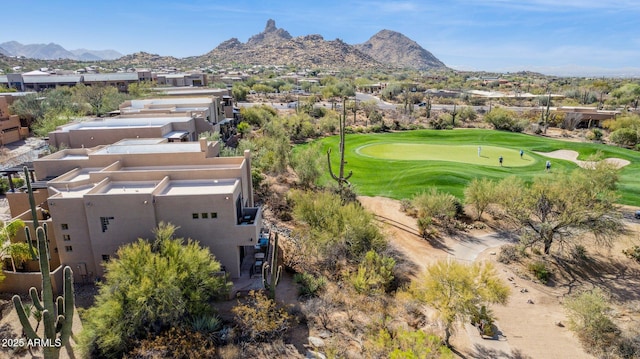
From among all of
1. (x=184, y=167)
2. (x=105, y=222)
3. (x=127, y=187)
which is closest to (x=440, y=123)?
(x=184, y=167)

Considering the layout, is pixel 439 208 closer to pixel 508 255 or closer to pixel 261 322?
pixel 508 255

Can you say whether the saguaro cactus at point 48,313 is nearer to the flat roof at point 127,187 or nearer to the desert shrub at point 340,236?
the flat roof at point 127,187

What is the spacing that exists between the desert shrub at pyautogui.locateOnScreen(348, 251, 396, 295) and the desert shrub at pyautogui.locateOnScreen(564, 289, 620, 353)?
8550mm

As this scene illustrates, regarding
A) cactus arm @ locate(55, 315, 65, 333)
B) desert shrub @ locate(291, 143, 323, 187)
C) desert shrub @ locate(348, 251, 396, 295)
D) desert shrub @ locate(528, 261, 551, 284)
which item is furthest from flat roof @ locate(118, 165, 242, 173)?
desert shrub @ locate(528, 261, 551, 284)

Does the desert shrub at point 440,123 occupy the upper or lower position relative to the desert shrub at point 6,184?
upper

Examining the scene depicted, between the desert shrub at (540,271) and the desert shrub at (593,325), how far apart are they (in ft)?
13.6

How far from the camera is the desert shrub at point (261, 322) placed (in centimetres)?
1631

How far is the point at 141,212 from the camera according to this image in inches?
748

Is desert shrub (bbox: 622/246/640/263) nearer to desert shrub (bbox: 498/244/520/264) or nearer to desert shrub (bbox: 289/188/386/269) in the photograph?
desert shrub (bbox: 498/244/520/264)

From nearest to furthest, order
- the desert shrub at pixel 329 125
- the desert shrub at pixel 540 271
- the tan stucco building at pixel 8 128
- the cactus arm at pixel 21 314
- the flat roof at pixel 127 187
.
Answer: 1. the cactus arm at pixel 21 314
2. the flat roof at pixel 127 187
3. the desert shrub at pixel 540 271
4. the tan stucco building at pixel 8 128
5. the desert shrub at pixel 329 125

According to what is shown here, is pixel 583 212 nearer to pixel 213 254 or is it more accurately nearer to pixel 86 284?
pixel 213 254

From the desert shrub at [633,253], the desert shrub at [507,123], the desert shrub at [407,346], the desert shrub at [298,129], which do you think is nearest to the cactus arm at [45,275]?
the desert shrub at [407,346]

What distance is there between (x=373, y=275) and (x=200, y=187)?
35.5 feet

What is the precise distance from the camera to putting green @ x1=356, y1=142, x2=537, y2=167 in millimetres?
41281
